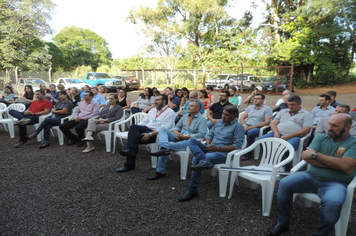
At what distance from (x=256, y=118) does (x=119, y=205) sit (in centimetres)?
305

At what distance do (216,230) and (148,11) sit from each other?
24950 millimetres

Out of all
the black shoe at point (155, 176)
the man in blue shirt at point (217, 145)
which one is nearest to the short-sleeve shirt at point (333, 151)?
the man in blue shirt at point (217, 145)

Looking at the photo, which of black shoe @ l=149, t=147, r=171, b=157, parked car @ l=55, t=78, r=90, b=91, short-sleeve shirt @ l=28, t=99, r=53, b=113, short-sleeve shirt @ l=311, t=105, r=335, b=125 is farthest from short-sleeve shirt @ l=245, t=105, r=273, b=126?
parked car @ l=55, t=78, r=90, b=91

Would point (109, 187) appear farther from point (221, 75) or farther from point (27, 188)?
point (221, 75)

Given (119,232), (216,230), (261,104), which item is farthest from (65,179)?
(261,104)

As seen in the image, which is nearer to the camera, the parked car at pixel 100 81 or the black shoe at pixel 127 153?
the black shoe at pixel 127 153

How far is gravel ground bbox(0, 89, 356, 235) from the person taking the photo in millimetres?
2180

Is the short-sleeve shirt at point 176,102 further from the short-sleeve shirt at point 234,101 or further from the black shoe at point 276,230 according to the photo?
the black shoe at point 276,230

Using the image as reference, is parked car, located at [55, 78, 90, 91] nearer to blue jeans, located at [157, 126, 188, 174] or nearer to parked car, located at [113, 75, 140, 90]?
parked car, located at [113, 75, 140, 90]

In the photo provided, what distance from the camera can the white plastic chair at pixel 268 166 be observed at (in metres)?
2.36

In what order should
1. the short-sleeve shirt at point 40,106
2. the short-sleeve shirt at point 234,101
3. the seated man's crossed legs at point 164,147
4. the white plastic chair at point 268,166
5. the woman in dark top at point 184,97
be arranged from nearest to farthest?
the white plastic chair at point 268,166 < the seated man's crossed legs at point 164,147 < the short-sleeve shirt at point 40,106 < the short-sleeve shirt at point 234,101 < the woman in dark top at point 184,97

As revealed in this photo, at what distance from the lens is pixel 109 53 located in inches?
2142

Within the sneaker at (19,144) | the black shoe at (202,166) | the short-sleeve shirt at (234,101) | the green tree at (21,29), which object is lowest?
the sneaker at (19,144)

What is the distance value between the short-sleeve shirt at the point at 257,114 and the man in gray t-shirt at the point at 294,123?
0.53m
